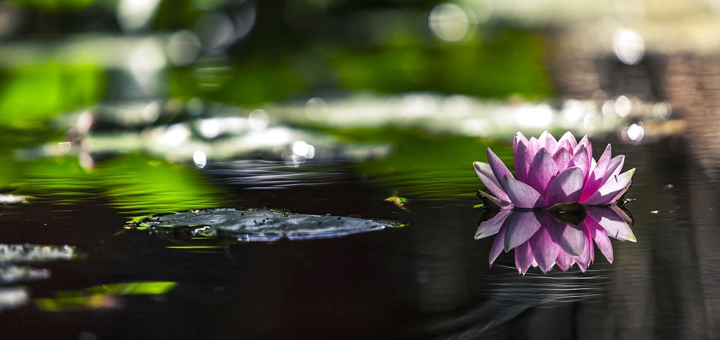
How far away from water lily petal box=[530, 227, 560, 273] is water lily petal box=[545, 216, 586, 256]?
0.01m

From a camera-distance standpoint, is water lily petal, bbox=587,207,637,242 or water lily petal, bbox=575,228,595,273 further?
water lily petal, bbox=587,207,637,242

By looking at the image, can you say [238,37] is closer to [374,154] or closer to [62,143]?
[62,143]

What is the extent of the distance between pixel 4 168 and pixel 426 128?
4.28 ft

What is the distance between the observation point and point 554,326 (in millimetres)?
1092

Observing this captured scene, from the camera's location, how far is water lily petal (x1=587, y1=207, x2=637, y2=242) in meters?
1.52

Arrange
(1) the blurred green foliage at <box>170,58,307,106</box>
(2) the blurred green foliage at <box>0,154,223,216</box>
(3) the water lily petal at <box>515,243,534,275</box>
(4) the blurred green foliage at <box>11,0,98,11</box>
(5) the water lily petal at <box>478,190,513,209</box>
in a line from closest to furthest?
(3) the water lily petal at <box>515,243,534,275</box> → (5) the water lily petal at <box>478,190,513,209</box> → (2) the blurred green foliage at <box>0,154,223,216</box> → (1) the blurred green foliage at <box>170,58,307,106</box> → (4) the blurred green foliage at <box>11,0,98,11</box>

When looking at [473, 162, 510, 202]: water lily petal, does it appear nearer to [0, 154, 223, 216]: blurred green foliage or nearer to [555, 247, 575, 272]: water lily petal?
[555, 247, 575, 272]: water lily petal

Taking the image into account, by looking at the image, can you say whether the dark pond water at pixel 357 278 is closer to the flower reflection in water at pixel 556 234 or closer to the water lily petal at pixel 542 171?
the flower reflection in water at pixel 556 234

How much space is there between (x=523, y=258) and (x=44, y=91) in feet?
11.4

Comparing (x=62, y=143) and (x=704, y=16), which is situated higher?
(x=704, y=16)

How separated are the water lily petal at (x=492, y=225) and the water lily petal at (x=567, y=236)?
0.08 meters

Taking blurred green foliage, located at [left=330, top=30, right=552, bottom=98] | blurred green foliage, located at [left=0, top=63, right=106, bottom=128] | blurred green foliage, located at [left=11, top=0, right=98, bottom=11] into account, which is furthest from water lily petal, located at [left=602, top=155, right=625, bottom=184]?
blurred green foliage, located at [left=11, top=0, right=98, bottom=11]

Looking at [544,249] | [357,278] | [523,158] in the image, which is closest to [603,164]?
[523,158]

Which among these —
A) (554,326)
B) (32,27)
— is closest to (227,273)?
(554,326)
